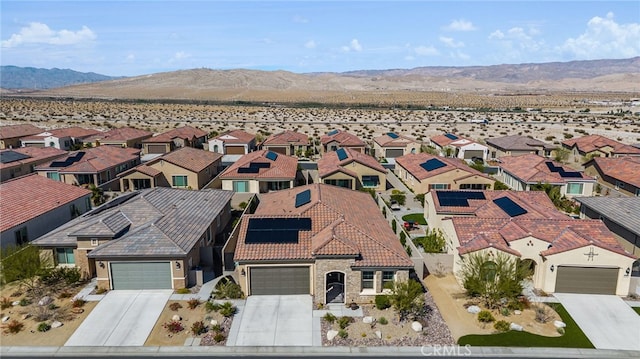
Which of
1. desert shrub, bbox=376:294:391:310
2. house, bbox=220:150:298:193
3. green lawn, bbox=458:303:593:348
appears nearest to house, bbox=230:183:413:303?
desert shrub, bbox=376:294:391:310

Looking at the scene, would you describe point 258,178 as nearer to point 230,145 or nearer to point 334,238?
point 334,238

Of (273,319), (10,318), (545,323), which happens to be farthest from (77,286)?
(545,323)

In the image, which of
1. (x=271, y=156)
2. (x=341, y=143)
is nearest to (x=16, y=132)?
(x=271, y=156)

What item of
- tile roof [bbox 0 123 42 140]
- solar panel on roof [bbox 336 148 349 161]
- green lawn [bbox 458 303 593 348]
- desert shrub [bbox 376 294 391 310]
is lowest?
green lawn [bbox 458 303 593 348]

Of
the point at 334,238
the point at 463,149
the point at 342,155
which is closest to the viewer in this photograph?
the point at 334,238

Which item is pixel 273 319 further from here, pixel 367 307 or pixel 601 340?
pixel 601 340

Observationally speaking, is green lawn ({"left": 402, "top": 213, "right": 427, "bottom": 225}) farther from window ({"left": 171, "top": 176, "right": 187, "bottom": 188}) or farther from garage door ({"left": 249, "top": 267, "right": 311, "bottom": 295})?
window ({"left": 171, "top": 176, "right": 187, "bottom": 188})
